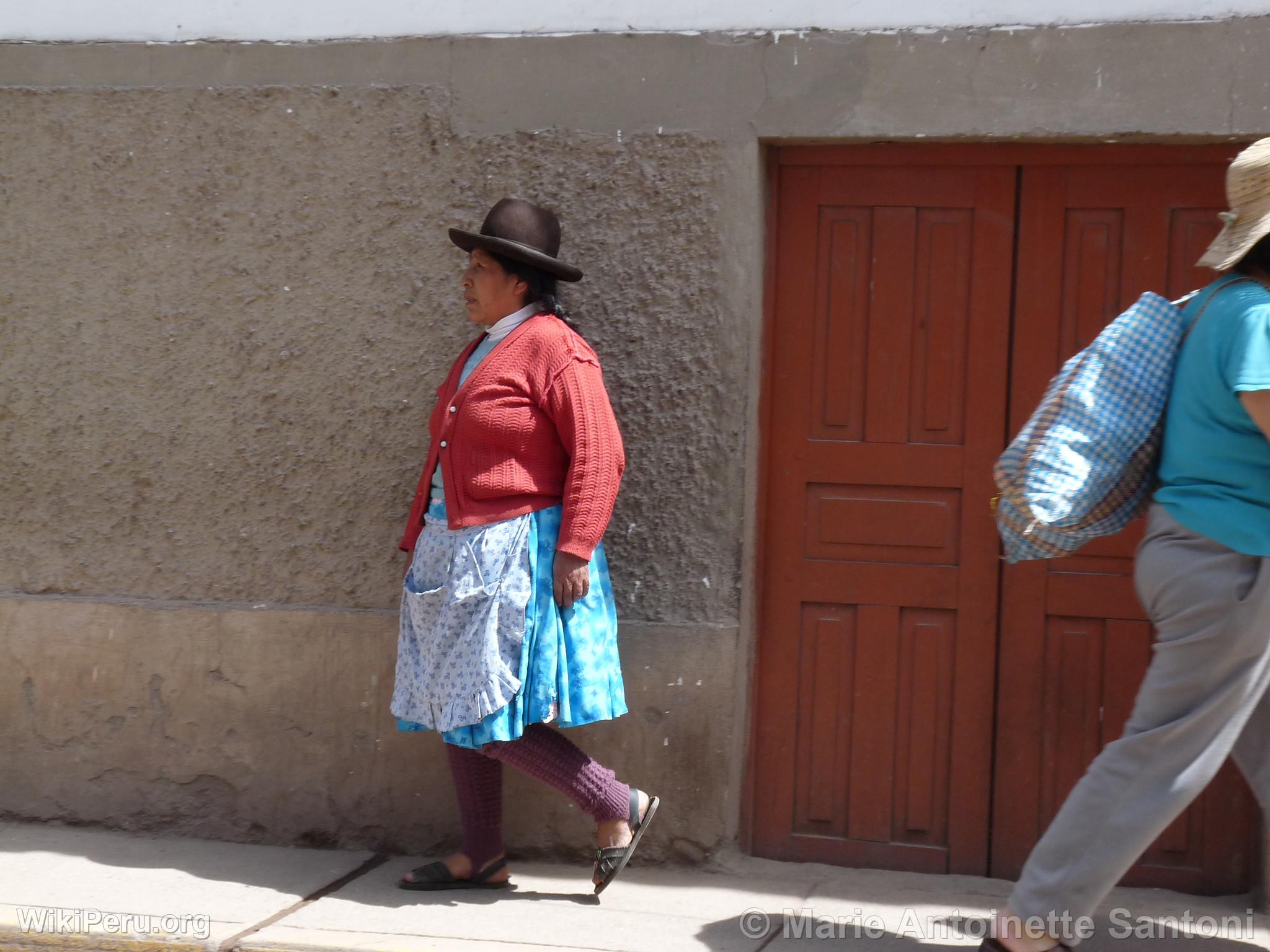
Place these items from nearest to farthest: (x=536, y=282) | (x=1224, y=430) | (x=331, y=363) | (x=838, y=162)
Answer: (x=1224, y=430), (x=536, y=282), (x=838, y=162), (x=331, y=363)

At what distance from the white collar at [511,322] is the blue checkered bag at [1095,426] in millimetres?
1315

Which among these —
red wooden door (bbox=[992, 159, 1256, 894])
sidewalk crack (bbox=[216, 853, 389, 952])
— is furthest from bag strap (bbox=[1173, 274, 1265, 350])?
sidewalk crack (bbox=[216, 853, 389, 952])

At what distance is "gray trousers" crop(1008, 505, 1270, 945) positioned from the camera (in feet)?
8.23

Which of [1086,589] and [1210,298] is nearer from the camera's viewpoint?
[1210,298]

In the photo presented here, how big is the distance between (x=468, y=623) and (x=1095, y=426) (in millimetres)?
1539

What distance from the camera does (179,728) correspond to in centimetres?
383

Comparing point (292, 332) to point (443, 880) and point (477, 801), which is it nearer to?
point (477, 801)

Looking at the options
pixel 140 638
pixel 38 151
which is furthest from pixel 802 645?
pixel 38 151

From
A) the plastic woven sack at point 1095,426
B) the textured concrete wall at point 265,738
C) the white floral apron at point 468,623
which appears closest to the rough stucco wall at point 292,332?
the textured concrete wall at point 265,738

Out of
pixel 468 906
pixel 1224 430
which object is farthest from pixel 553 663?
pixel 1224 430

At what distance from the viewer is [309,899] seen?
3.36 metres

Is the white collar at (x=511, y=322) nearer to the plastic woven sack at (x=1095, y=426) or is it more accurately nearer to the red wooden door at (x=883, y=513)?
the red wooden door at (x=883, y=513)

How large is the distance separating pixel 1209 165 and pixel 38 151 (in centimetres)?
334

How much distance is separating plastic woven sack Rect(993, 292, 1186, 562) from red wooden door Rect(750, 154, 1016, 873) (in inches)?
34.5
